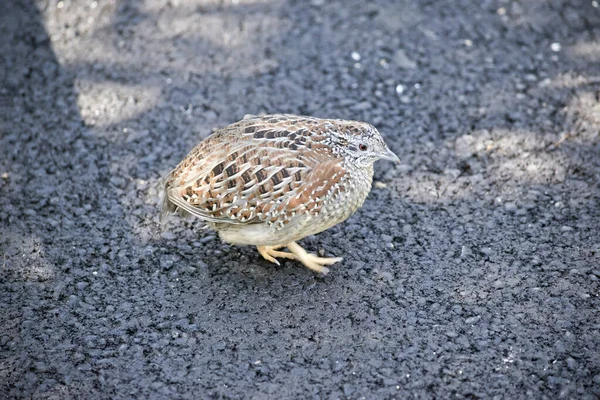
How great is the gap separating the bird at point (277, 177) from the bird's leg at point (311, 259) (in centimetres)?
16

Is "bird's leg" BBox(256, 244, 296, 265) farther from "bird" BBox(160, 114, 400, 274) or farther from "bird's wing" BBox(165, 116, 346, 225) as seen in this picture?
"bird's wing" BBox(165, 116, 346, 225)

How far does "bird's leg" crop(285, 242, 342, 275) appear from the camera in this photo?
523cm

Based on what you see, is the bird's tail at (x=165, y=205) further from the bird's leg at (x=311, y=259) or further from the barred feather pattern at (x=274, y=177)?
the bird's leg at (x=311, y=259)

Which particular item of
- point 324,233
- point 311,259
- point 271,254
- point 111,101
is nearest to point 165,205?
point 271,254

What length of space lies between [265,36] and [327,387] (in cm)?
443

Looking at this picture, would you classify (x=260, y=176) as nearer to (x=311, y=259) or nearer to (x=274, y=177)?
(x=274, y=177)

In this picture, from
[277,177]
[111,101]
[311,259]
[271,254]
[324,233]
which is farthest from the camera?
[111,101]

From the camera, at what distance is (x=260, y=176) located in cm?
479

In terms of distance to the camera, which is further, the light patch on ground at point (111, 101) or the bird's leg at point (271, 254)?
the light patch on ground at point (111, 101)

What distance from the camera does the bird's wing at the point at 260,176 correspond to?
15.6 ft

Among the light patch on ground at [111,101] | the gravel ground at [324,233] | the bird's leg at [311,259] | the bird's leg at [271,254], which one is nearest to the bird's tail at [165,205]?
the gravel ground at [324,233]

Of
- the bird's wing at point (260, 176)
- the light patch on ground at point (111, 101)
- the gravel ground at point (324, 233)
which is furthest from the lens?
the light patch on ground at point (111, 101)

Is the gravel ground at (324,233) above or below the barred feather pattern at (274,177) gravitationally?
below

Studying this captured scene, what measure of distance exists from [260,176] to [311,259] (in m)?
0.88
